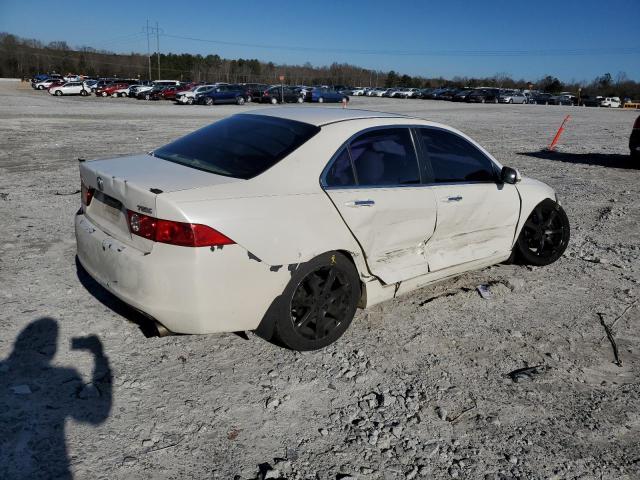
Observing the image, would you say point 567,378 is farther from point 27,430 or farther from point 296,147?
point 27,430

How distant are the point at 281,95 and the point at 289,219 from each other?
144 ft

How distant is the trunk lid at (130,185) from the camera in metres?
3.12

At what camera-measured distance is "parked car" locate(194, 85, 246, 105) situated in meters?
40.5

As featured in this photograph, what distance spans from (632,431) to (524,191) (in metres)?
2.58

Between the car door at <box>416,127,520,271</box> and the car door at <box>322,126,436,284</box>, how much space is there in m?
0.15

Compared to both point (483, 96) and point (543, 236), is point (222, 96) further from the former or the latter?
point (543, 236)

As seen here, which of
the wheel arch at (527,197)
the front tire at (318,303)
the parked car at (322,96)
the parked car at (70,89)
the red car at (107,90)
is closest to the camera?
the front tire at (318,303)

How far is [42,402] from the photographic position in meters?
2.95

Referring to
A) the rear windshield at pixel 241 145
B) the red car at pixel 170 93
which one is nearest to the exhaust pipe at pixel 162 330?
the rear windshield at pixel 241 145

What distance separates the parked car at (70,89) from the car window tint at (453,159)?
5189 cm

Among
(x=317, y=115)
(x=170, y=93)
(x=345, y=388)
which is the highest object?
(x=317, y=115)

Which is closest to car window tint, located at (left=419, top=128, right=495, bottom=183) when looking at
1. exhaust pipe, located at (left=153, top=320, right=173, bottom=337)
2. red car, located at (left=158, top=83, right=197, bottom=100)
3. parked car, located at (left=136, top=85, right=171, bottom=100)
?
exhaust pipe, located at (left=153, top=320, right=173, bottom=337)

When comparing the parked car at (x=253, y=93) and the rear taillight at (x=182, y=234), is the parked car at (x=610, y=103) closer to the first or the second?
the parked car at (x=253, y=93)

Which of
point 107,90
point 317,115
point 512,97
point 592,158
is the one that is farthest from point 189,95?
point 317,115
